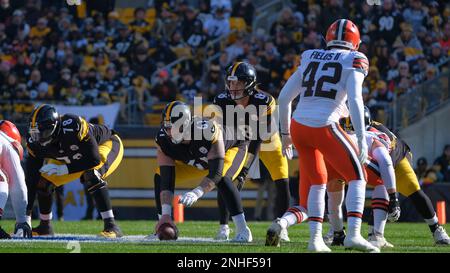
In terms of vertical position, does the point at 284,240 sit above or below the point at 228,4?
below

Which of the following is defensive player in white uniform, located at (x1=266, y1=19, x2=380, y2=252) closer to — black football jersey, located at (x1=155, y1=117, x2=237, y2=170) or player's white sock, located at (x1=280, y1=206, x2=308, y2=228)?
player's white sock, located at (x1=280, y1=206, x2=308, y2=228)

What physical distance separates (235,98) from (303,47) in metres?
9.19

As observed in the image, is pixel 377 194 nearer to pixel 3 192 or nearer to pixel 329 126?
pixel 329 126

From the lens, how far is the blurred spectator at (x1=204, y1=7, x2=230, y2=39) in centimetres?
2100

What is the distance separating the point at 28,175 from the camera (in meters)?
10.9

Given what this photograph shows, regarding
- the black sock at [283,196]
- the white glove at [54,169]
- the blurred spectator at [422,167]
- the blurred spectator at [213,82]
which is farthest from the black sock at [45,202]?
the blurred spectator at [422,167]

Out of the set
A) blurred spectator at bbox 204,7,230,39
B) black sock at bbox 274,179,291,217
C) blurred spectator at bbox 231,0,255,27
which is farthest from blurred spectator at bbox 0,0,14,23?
black sock at bbox 274,179,291,217

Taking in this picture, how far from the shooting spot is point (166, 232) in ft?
33.0

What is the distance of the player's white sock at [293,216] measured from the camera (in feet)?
29.6

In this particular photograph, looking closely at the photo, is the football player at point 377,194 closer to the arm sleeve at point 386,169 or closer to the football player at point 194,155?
the arm sleeve at point 386,169

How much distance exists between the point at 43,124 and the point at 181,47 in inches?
426

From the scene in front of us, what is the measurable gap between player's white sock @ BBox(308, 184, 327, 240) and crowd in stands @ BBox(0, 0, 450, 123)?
375 inches
